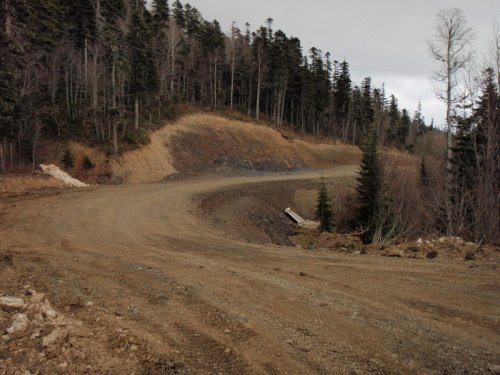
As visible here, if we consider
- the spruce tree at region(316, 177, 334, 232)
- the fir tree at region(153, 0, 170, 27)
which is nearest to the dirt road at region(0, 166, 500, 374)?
the spruce tree at region(316, 177, 334, 232)

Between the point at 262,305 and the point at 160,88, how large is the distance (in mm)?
40879

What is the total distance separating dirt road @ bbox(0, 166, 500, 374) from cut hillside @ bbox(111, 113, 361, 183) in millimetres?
22603

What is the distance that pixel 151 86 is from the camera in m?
40.0

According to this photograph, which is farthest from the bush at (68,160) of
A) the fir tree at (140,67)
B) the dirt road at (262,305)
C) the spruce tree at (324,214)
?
the dirt road at (262,305)

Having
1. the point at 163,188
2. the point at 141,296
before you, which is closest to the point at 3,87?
the point at 163,188

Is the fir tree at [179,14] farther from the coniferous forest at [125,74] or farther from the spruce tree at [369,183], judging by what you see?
the spruce tree at [369,183]

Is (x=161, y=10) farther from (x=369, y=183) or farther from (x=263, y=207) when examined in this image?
(x=369, y=183)

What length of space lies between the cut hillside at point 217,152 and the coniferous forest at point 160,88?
2284 millimetres

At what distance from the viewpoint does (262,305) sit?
577cm

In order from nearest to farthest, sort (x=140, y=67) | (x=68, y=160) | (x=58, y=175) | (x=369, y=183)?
(x=58, y=175), (x=369, y=183), (x=68, y=160), (x=140, y=67)

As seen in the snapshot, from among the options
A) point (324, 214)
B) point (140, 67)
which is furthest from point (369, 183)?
point (140, 67)

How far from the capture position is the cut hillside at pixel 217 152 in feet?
108

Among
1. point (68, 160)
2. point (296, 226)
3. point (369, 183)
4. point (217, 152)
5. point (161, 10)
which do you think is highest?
point (161, 10)

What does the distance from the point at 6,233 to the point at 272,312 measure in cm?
920
